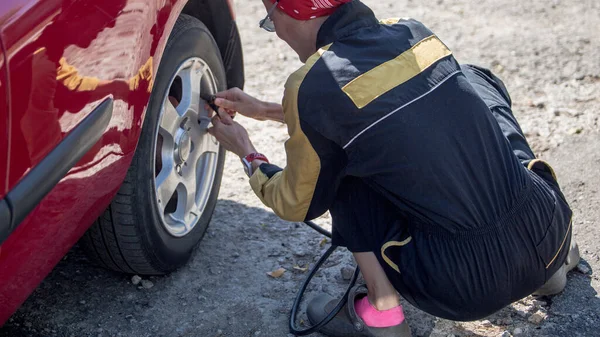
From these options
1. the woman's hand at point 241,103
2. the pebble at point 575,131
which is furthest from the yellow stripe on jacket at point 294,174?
the pebble at point 575,131

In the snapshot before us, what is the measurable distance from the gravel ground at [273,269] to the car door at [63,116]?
59 centimetres

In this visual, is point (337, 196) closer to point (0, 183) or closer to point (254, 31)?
point (0, 183)

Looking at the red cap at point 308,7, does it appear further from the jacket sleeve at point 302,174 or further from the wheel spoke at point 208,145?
the wheel spoke at point 208,145

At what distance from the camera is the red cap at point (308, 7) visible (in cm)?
227

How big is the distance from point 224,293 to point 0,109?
1385 millimetres

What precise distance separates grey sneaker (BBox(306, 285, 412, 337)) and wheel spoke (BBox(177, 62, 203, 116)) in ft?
2.71

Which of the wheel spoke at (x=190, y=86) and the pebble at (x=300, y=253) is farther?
the pebble at (x=300, y=253)

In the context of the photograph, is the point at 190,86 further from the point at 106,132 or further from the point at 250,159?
the point at 106,132

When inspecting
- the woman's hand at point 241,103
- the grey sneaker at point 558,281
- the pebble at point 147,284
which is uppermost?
the woman's hand at point 241,103

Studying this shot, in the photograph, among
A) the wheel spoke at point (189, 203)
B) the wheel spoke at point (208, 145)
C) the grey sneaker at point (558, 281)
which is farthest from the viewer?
the wheel spoke at point (208, 145)

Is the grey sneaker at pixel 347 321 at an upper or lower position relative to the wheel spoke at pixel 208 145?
lower

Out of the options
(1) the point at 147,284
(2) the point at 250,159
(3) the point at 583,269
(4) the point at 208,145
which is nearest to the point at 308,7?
(2) the point at 250,159

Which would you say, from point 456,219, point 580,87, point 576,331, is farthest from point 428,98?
point 580,87

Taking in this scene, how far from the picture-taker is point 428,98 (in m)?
2.19
